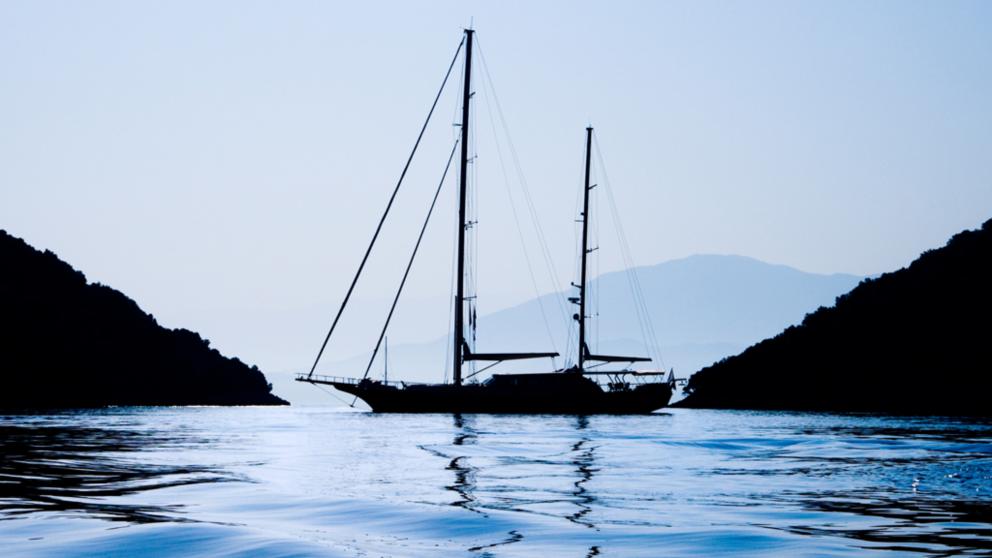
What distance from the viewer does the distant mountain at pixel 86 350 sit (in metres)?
128

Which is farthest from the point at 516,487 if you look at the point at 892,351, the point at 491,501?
the point at 892,351

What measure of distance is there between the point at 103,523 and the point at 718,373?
133 metres

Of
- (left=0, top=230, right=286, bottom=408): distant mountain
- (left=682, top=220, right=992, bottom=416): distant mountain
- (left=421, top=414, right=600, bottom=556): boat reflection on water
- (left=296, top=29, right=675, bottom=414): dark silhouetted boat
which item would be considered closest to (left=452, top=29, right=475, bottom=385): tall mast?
(left=296, top=29, right=675, bottom=414): dark silhouetted boat

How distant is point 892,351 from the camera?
388ft

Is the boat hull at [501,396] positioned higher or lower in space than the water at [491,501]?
higher

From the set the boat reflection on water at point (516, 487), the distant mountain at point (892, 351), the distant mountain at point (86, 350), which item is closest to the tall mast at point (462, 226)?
the boat reflection on water at point (516, 487)

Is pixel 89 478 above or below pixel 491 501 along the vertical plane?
above

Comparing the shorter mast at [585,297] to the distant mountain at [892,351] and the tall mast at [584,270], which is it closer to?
the tall mast at [584,270]

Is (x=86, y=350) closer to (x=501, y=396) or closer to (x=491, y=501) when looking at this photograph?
(x=501, y=396)

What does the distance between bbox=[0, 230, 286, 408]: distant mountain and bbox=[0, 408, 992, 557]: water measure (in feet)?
329

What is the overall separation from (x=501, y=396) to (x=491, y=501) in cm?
5306

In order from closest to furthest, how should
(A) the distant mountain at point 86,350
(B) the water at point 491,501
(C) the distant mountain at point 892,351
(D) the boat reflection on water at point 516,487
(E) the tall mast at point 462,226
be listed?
(B) the water at point 491,501
(D) the boat reflection on water at point 516,487
(E) the tall mast at point 462,226
(C) the distant mountain at point 892,351
(A) the distant mountain at point 86,350

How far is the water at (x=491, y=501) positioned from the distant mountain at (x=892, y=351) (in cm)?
7827

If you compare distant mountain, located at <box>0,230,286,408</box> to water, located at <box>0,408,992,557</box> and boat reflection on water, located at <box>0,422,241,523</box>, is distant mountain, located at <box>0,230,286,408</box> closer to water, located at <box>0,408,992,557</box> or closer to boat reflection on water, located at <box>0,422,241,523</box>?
boat reflection on water, located at <box>0,422,241,523</box>
